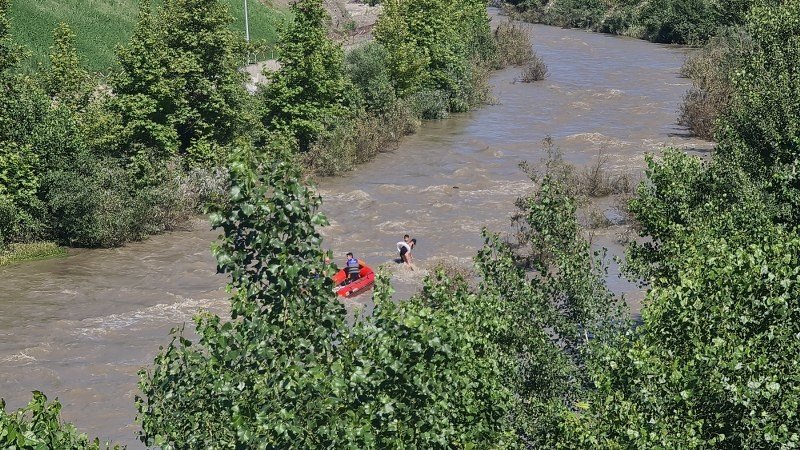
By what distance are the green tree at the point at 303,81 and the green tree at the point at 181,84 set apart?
3.74 m

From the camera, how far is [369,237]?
38250 millimetres

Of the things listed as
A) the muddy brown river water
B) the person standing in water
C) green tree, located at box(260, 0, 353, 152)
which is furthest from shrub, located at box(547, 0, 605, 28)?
the person standing in water

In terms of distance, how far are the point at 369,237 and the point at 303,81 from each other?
10881 millimetres

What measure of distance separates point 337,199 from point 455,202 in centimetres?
490

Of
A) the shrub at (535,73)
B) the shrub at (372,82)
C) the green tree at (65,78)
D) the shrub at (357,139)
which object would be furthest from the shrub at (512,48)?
the green tree at (65,78)

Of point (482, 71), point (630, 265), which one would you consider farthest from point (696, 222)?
point (482, 71)

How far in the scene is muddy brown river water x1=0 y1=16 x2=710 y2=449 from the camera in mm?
26688

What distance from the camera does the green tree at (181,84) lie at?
3894 cm

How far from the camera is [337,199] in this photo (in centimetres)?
4291

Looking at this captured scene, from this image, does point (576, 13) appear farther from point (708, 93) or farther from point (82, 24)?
point (82, 24)

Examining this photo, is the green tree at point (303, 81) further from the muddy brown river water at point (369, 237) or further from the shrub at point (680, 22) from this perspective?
the shrub at point (680, 22)

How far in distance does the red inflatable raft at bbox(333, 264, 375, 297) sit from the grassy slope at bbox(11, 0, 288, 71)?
91.6 ft

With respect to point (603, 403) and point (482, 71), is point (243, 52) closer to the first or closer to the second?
point (482, 71)

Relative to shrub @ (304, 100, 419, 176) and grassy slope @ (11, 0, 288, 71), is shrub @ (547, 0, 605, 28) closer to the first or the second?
grassy slope @ (11, 0, 288, 71)
